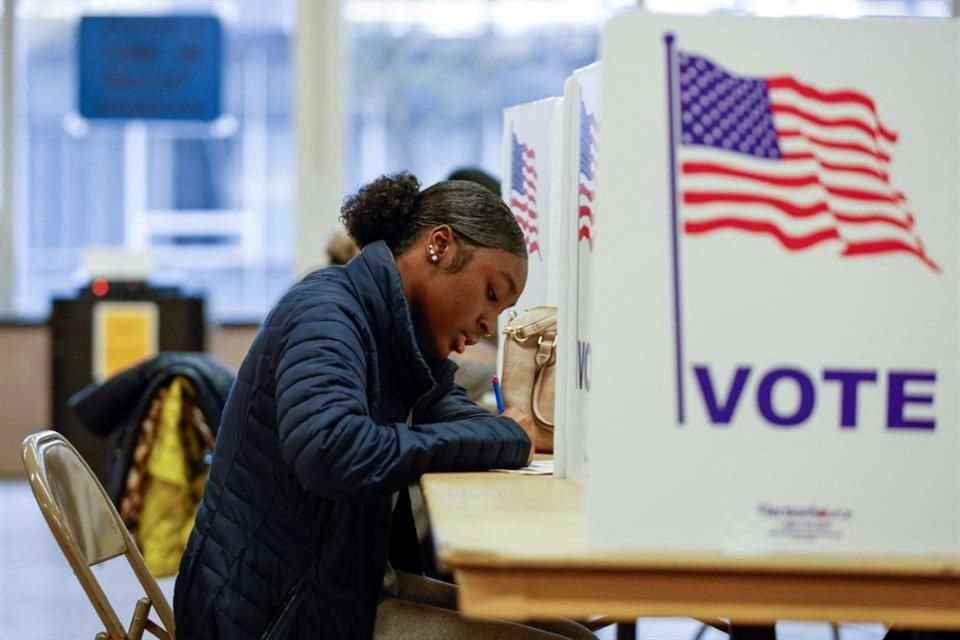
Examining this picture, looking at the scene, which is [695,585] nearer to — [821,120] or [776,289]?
[776,289]

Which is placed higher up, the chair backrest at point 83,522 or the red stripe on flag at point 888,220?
the red stripe on flag at point 888,220

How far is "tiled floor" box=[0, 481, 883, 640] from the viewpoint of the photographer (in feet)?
13.5

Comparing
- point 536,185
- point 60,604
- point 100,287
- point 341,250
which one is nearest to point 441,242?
point 536,185

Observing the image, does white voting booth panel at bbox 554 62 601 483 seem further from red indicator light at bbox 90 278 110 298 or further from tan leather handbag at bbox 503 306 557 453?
red indicator light at bbox 90 278 110 298

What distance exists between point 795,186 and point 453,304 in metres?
0.74

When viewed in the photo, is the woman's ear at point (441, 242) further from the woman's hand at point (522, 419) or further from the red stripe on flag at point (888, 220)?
the red stripe on flag at point (888, 220)

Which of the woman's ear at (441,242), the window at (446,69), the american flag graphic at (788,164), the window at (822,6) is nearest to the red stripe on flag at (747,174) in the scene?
the american flag graphic at (788,164)

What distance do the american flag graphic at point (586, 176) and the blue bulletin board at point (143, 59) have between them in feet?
19.1

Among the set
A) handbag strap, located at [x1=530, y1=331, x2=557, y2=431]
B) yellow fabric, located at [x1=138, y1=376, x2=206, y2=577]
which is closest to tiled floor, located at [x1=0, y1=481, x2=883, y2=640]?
yellow fabric, located at [x1=138, y1=376, x2=206, y2=577]

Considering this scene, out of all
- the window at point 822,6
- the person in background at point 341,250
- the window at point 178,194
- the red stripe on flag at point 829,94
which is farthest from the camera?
the window at point 178,194

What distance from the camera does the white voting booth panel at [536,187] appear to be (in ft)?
7.86

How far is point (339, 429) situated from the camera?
1683 millimetres

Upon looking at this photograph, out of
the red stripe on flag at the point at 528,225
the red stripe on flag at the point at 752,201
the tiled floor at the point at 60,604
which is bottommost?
the tiled floor at the point at 60,604

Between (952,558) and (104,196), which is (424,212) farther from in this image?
(104,196)
